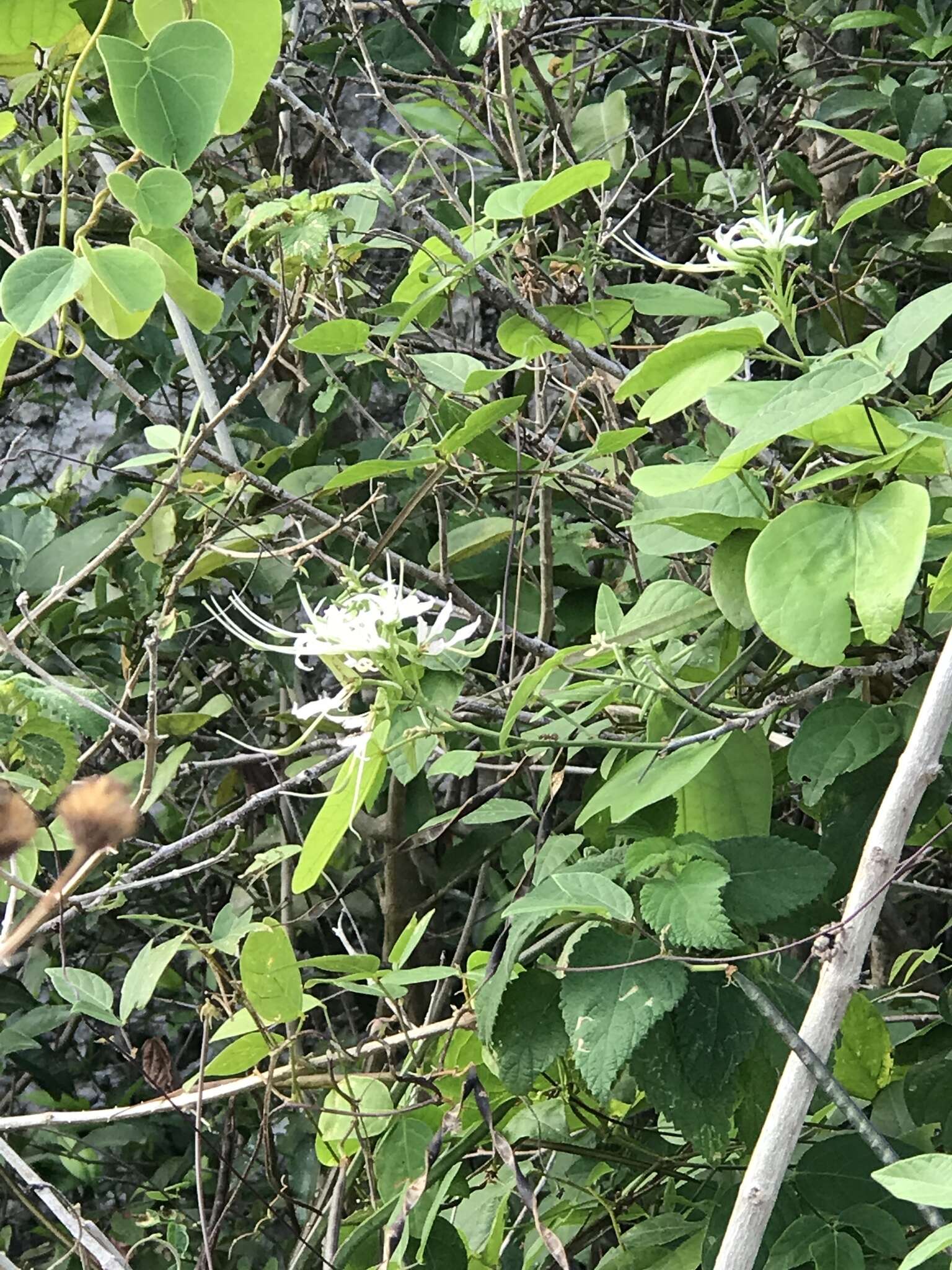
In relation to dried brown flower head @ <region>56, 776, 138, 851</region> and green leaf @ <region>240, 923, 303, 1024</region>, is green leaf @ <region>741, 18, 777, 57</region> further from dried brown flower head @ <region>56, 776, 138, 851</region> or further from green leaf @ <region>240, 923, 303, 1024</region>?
dried brown flower head @ <region>56, 776, 138, 851</region>

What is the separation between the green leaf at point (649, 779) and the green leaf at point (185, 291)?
0.26m

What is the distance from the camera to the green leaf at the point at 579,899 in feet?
1.51

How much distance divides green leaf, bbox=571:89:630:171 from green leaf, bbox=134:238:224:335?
686 mm

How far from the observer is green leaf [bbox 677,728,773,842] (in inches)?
21.4

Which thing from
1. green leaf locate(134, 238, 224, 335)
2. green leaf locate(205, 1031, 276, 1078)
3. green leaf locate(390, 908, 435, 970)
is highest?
green leaf locate(134, 238, 224, 335)

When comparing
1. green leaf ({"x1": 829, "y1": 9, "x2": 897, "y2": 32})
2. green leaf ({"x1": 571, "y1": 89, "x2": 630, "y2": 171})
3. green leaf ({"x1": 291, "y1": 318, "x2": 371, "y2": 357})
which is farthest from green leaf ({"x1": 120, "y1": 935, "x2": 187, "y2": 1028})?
green leaf ({"x1": 829, "y1": 9, "x2": 897, "y2": 32})

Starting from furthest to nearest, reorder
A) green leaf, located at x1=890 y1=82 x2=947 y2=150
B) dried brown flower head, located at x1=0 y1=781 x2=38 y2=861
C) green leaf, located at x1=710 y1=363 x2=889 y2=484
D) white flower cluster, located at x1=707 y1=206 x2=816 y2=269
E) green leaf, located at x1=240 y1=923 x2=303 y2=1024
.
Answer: green leaf, located at x1=890 y1=82 x2=947 y2=150 → green leaf, located at x1=240 y1=923 x2=303 y2=1024 → white flower cluster, located at x1=707 y1=206 x2=816 y2=269 → green leaf, located at x1=710 y1=363 x2=889 y2=484 → dried brown flower head, located at x1=0 y1=781 x2=38 y2=861

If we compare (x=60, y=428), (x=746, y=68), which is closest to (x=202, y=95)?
(x=746, y=68)

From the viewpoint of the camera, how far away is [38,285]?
415 millimetres

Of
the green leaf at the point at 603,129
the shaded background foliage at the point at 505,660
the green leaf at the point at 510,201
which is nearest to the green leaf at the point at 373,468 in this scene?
the shaded background foliage at the point at 505,660

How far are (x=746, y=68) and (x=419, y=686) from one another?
3.79 ft

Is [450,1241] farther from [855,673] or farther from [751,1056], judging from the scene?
[855,673]

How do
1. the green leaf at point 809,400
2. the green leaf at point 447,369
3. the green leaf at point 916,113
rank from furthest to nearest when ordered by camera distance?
the green leaf at point 916,113
the green leaf at point 447,369
the green leaf at point 809,400

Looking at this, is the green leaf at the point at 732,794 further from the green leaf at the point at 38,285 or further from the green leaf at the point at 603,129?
the green leaf at the point at 603,129
